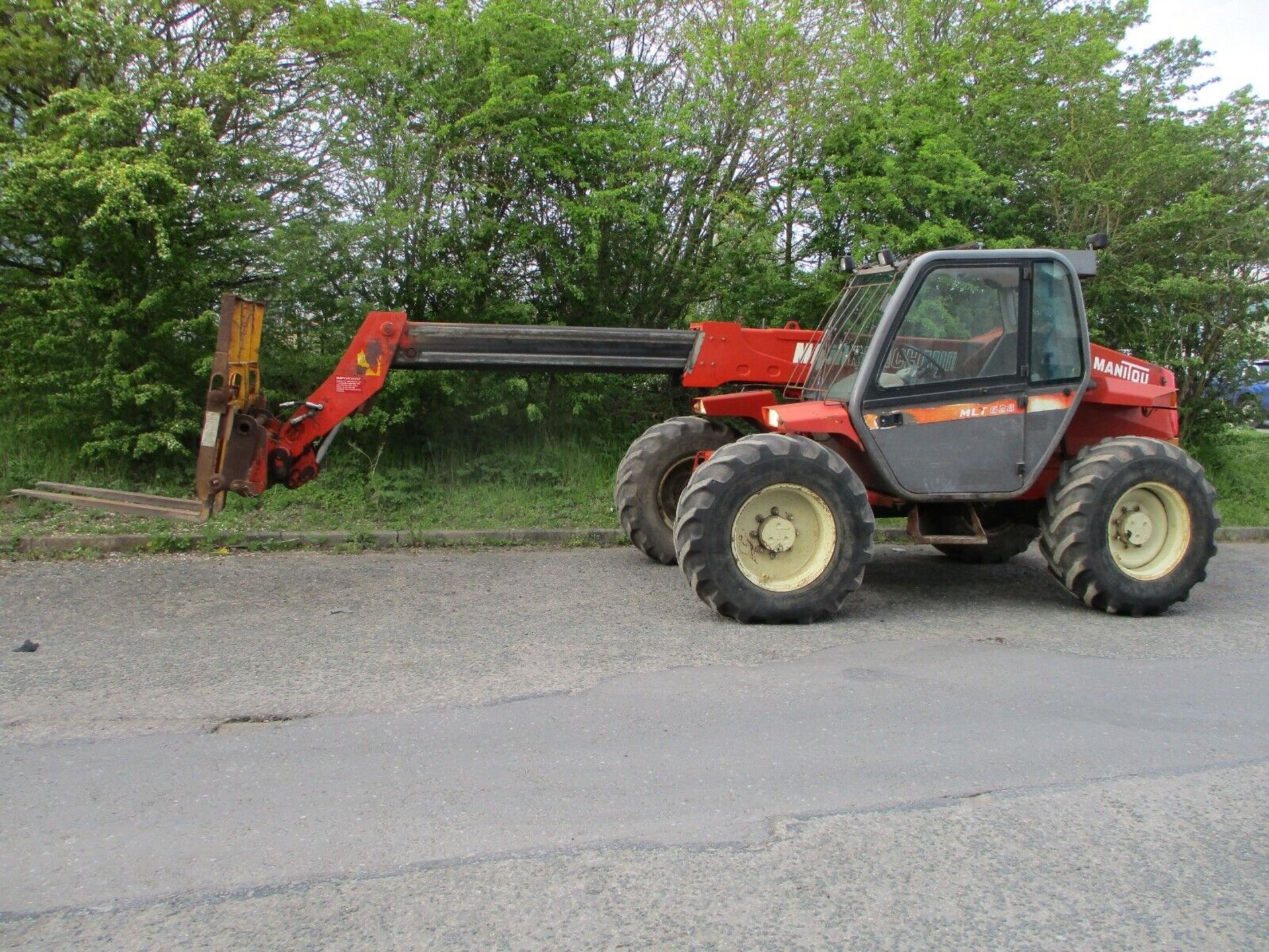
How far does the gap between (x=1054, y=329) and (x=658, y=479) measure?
10.9 ft

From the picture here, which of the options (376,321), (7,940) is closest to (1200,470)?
(376,321)

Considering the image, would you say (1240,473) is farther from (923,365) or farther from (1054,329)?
(923,365)

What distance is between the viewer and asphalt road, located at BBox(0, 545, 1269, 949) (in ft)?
10.9

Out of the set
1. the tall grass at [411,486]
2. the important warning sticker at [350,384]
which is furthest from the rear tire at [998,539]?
the important warning sticker at [350,384]

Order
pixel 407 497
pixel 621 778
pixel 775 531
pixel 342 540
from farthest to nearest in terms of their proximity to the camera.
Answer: pixel 407 497 → pixel 342 540 → pixel 775 531 → pixel 621 778

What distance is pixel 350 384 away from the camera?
8.01m

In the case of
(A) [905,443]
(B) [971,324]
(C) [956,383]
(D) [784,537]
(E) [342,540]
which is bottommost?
(E) [342,540]

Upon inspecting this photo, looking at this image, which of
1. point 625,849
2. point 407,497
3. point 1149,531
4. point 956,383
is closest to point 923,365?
point 956,383

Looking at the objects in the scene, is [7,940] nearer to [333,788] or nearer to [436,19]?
[333,788]

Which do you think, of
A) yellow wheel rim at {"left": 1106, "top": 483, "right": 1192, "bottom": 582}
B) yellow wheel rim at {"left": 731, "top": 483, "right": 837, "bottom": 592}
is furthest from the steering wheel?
yellow wheel rim at {"left": 1106, "top": 483, "right": 1192, "bottom": 582}

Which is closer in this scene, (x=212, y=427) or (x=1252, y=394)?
(x=212, y=427)

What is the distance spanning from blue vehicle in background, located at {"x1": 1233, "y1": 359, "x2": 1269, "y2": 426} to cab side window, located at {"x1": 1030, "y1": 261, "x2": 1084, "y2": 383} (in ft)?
22.6

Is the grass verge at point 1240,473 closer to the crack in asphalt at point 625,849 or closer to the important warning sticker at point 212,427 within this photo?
the crack in asphalt at point 625,849

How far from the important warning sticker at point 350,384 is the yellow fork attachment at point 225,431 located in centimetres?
63
